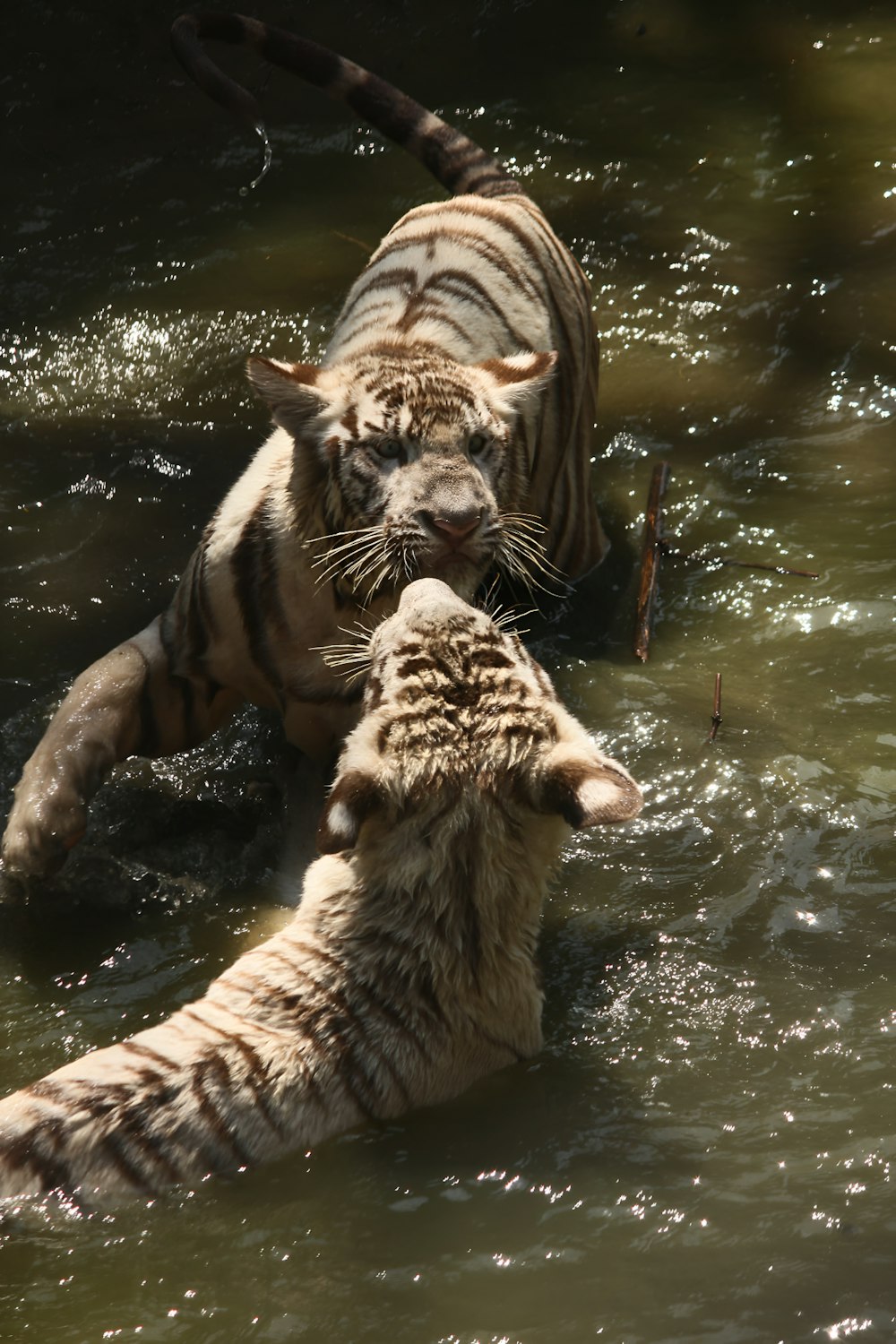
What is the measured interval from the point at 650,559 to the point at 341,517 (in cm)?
142

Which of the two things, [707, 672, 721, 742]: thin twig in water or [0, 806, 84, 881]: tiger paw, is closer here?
[0, 806, 84, 881]: tiger paw

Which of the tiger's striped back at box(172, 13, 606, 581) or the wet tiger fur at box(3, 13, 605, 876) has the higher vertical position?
the tiger's striped back at box(172, 13, 606, 581)

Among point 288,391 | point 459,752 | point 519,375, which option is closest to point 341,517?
point 288,391

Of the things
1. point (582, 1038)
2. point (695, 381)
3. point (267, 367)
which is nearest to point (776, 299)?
point (695, 381)

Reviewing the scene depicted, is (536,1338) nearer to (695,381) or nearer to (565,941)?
(565,941)

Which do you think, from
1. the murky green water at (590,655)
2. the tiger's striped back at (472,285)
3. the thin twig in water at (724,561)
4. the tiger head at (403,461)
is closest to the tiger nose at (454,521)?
the tiger head at (403,461)

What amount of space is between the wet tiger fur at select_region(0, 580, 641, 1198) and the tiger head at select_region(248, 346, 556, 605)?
14.6 inches

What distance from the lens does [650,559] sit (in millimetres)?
4668

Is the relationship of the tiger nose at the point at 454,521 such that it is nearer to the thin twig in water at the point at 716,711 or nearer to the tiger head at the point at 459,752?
the tiger head at the point at 459,752

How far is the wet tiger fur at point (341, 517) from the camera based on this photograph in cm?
342

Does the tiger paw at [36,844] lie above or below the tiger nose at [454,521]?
below

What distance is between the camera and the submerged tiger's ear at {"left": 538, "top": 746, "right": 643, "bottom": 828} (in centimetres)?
256

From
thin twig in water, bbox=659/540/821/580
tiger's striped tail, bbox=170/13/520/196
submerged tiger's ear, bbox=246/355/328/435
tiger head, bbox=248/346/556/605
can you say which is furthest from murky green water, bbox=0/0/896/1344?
submerged tiger's ear, bbox=246/355/328/435

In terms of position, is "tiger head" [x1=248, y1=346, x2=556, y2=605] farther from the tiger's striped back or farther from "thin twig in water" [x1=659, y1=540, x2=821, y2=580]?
"thin twig in water" [x1=659, y1=540, x2=821, y2=580]
